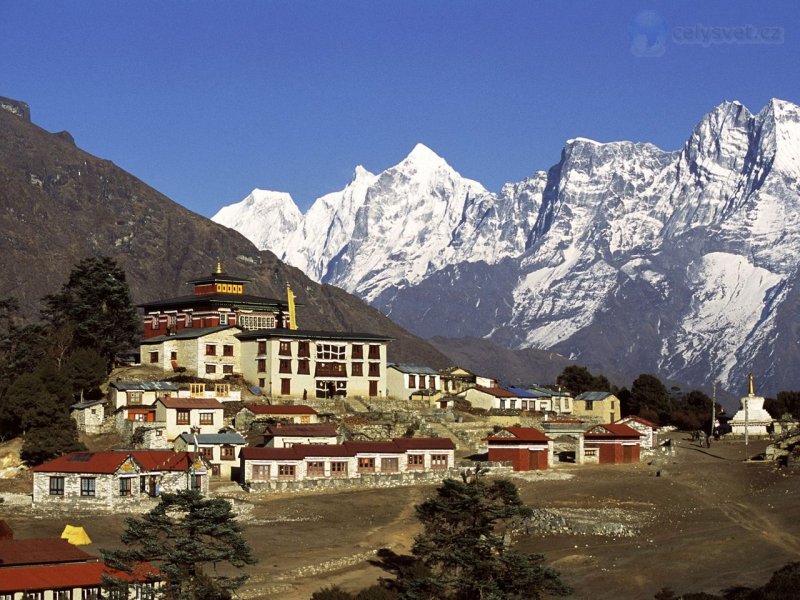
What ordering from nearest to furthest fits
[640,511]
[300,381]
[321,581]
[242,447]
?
[321,581]
[640,511]
[242,447]
[300,381]

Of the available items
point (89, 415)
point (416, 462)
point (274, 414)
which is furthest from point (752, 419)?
point (89, 415)

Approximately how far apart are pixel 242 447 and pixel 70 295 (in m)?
35.8

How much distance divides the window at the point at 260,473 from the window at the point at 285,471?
1.18 m

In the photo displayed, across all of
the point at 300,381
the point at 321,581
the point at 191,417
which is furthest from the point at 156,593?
the point at 300,381

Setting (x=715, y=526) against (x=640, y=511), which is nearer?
(x=715, y=526)

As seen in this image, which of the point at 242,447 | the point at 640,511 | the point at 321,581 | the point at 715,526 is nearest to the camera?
the point at 321,581

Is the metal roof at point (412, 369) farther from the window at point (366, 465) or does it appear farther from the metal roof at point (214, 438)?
the metal roof at point (214, 438)

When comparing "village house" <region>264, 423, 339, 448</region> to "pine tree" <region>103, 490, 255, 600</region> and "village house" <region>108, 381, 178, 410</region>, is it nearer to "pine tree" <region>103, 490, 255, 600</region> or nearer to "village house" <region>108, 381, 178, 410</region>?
"village house" <region>108, 381, 178, 410</region>

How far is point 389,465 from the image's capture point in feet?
408

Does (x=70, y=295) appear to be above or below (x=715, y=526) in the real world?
above

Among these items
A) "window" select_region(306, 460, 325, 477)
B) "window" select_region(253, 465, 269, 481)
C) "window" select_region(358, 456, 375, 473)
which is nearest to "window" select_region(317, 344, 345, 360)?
"window" select_region(358, 456, 375, 473)

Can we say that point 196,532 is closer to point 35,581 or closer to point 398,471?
point 35,581

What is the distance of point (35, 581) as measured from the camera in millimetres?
77625

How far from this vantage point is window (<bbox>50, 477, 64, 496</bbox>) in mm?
108188
